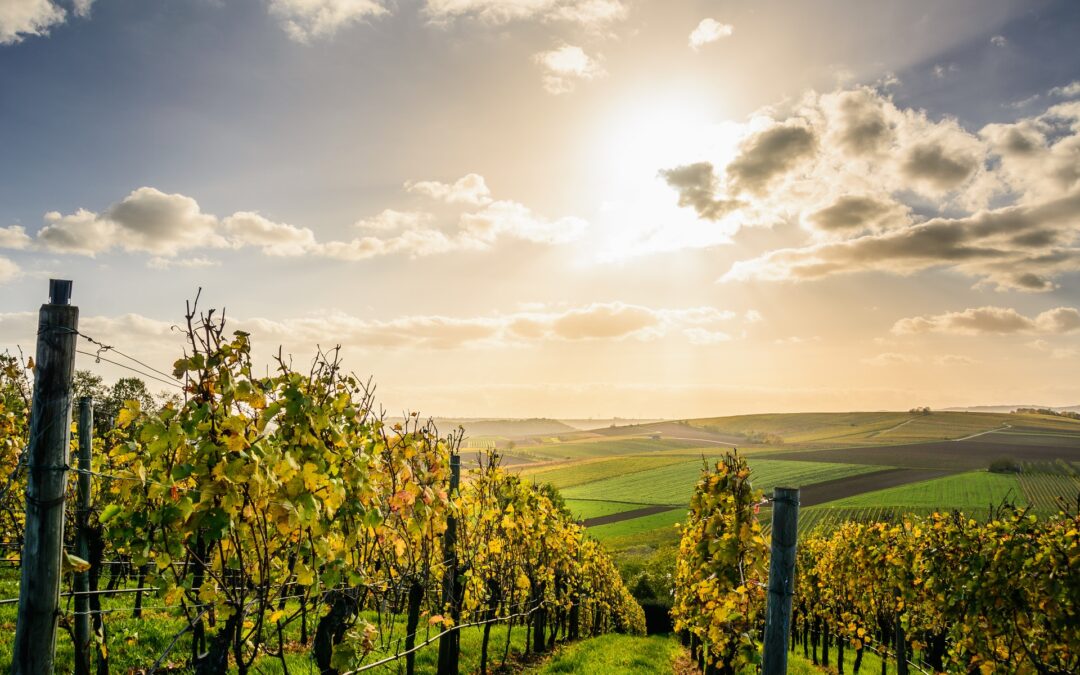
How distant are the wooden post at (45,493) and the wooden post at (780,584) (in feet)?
17.2

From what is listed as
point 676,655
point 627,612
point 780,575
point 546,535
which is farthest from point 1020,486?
point 780,575

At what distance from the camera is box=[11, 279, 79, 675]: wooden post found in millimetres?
3695

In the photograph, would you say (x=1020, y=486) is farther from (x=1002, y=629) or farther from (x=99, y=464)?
(x=99, y=464)

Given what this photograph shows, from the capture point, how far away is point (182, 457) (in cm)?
443

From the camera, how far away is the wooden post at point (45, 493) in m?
3.70

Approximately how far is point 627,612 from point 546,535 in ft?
75.9

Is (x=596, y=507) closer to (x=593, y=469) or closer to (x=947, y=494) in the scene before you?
(x=593, y=469)

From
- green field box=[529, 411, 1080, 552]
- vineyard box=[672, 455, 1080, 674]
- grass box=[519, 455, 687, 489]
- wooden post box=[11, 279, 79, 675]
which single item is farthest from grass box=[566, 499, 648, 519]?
wooden post box=[11, 279, 79, 675]

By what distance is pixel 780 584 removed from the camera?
4734 millimetres

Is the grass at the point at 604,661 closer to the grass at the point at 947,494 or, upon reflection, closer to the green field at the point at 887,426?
the grass at the point at 947,494

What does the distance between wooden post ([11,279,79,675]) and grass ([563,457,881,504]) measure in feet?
298

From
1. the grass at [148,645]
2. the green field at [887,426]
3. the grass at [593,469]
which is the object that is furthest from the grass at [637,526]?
the green field at [887,426]

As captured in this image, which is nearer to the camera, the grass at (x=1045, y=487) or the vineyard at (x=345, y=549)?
the vineyard at (x=345, y=549)

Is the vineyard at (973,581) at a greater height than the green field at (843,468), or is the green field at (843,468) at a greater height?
the vineyard at (973,581)
